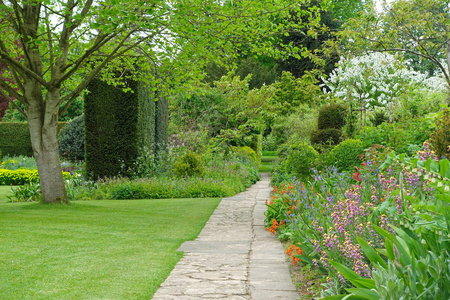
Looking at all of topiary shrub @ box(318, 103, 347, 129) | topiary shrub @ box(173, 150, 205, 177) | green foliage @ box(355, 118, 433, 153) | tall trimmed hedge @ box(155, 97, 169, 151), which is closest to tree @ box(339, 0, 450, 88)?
green foliage @ box(355, 118, 433, 153)

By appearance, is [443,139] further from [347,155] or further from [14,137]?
[14,137]

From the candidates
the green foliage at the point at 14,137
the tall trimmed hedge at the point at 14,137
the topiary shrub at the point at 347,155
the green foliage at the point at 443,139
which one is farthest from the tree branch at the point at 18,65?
the green foliage at the point at 14,137

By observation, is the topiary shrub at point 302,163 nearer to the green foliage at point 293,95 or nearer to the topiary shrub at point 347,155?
the topiary shrub at point 347,155

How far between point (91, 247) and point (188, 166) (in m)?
7.69

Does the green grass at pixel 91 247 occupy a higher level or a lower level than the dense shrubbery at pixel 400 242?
lower

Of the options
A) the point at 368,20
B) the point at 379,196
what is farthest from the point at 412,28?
the point at 379,196

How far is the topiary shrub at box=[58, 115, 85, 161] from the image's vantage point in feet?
62.2

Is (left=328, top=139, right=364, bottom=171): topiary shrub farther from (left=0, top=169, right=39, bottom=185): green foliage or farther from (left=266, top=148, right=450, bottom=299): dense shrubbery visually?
(left=0, top=169, right=39, bottom=185): green foliage

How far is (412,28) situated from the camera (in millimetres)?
10148

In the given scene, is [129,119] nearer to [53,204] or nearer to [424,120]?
[53,204]

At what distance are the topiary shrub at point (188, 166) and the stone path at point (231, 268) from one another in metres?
5.77

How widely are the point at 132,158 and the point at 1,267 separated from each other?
824cm

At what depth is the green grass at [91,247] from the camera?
406cm

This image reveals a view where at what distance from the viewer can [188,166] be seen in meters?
13.4
